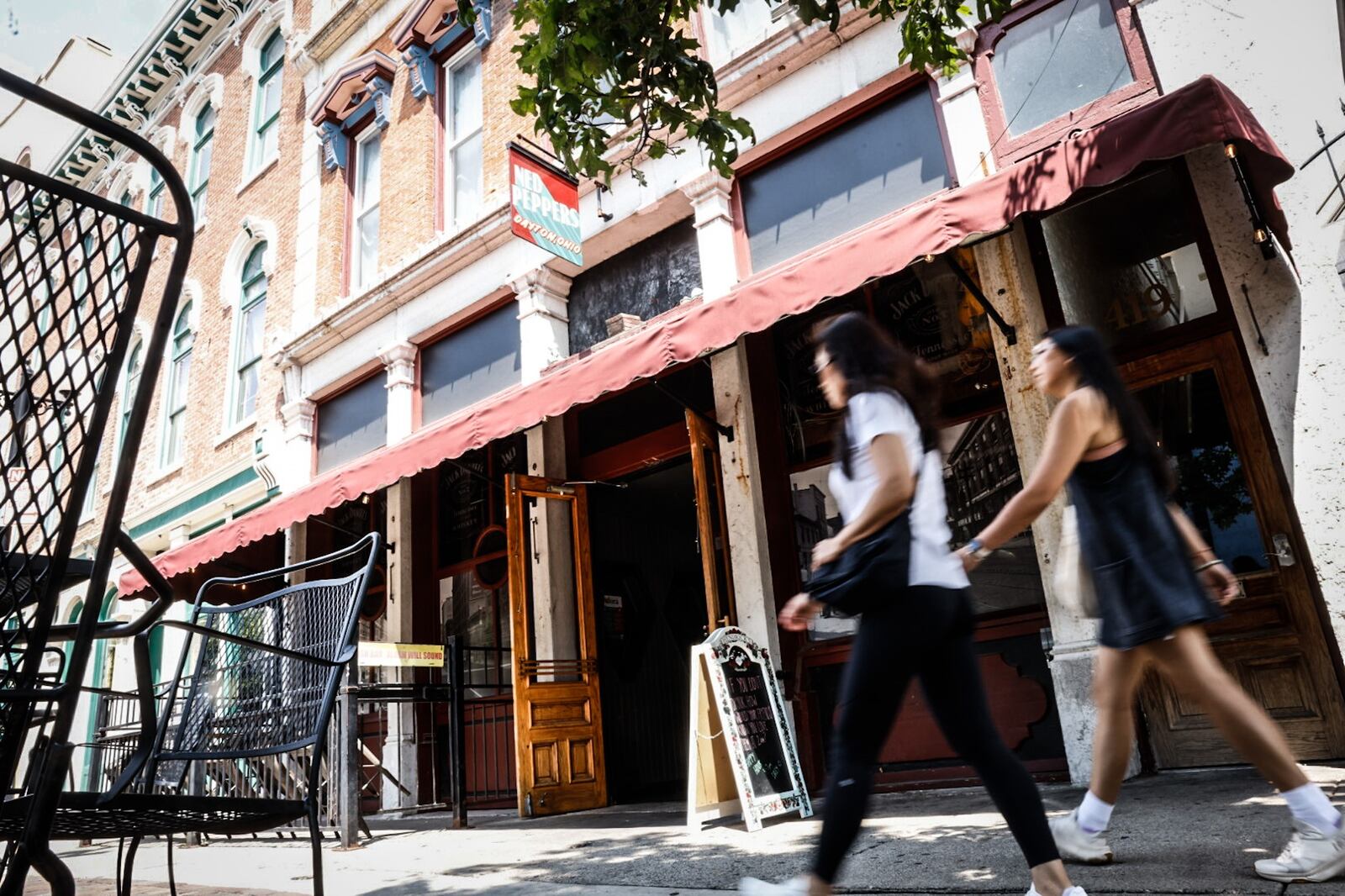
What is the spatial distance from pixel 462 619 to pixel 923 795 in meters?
5.67

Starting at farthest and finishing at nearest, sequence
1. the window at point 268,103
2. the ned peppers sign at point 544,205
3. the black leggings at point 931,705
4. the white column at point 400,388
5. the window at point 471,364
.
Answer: the window at point 268,103 → the white column at point 400,388 → the window at point 471,364 → the ned peppers sign at point 544,205 → the black leggings at point 931,705

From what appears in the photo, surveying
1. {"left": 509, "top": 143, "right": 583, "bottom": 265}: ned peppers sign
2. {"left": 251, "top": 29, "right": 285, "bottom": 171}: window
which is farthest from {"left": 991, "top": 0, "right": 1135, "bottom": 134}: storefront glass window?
{"left": 251, "top": 29, "right": 285, "bottom": 171}: window

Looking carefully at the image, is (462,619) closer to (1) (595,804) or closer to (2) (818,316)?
(1) (595,804)

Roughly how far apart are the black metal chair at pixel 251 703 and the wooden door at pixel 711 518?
4004 millimetres

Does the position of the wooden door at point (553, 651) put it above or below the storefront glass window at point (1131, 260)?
below

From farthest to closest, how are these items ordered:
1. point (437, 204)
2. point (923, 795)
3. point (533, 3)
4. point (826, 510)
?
point (437, 204)
point (826, 510)
point (923, 795)
point (533, 3)

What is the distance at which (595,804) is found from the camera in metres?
7.59

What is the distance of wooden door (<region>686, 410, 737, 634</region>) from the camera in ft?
22.5

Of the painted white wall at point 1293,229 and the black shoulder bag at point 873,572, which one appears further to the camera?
the painted white wall at point 1293,229

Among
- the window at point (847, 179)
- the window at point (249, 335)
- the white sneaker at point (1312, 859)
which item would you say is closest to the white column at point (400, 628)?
the window at point (249, 335)

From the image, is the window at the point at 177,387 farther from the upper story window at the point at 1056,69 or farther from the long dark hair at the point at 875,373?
the long dark hair at the point at 875,373

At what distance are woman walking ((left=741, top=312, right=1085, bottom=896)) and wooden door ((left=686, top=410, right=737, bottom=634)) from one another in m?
4.19

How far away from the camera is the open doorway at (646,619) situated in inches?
347

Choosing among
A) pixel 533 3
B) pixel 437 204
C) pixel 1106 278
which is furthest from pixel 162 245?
pixel 1106 278
